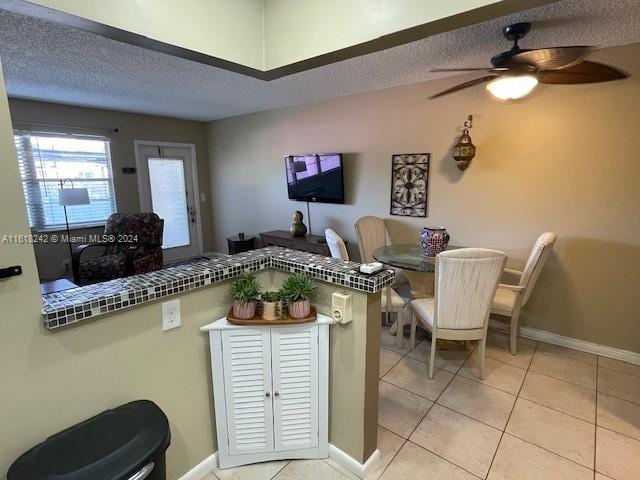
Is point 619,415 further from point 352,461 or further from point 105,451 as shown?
point 105,451

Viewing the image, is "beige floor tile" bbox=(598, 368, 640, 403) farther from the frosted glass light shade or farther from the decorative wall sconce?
the frosted glass light shade

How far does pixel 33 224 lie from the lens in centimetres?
410

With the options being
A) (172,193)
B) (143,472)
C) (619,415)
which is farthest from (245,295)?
(172,193)

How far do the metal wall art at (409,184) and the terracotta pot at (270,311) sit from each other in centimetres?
238

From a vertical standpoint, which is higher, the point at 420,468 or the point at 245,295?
the point at 245,295

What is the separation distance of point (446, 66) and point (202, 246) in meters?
4.80

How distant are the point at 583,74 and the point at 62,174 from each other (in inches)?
219

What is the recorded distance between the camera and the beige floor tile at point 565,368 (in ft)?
7.79

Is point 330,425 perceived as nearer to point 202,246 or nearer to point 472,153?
point 472,153

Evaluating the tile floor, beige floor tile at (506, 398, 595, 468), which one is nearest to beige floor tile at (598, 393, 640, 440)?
the tile floor

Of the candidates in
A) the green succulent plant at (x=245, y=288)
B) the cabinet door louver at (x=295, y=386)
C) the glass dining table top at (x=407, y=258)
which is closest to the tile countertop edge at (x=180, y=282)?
the green succulent plant at (x=245, y=288)

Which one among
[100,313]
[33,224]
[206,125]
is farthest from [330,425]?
[206,125]

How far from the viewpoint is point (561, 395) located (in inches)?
86.8

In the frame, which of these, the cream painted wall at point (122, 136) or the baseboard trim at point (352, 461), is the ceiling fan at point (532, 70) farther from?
the cream painted wall at point (122, 136)
